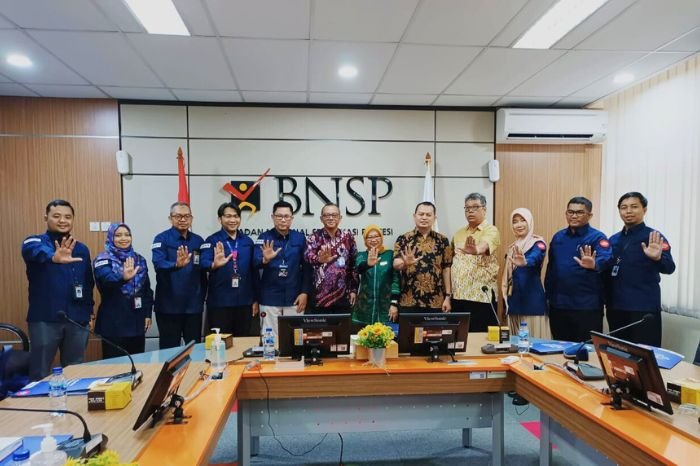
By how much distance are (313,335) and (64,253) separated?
2.21 metres

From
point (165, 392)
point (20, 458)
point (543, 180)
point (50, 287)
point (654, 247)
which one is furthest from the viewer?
point (543, 180)

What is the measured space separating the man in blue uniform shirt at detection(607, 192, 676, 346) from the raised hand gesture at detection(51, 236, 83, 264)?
443 cm

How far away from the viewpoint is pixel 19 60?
319 centimetres

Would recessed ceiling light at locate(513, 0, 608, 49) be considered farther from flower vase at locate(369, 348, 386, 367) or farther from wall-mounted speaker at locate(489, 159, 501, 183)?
flower vase at locate(369, 348, 386, 367)

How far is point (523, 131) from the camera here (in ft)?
14.2

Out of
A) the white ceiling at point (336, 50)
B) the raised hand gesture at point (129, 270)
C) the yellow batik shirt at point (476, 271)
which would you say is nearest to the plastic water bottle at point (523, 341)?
the yellow batik shirt at point (476, 271)

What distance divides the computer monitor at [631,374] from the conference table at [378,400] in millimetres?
58

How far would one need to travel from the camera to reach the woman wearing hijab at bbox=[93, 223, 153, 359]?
10.1ft

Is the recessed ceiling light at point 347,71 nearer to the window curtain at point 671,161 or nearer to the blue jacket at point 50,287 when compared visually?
the blue jacket at point 50,287

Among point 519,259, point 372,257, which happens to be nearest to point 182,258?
point 372,257

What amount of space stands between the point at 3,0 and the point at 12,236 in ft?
8.98

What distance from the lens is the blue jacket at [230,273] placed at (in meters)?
3.46

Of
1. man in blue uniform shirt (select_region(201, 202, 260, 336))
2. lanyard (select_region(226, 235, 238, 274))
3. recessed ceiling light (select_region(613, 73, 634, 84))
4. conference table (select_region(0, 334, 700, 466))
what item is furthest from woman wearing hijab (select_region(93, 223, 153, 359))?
recessed ceiling light (select_region(613, 73, 634, 84))

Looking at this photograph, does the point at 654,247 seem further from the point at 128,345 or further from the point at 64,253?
the point at 64,253
